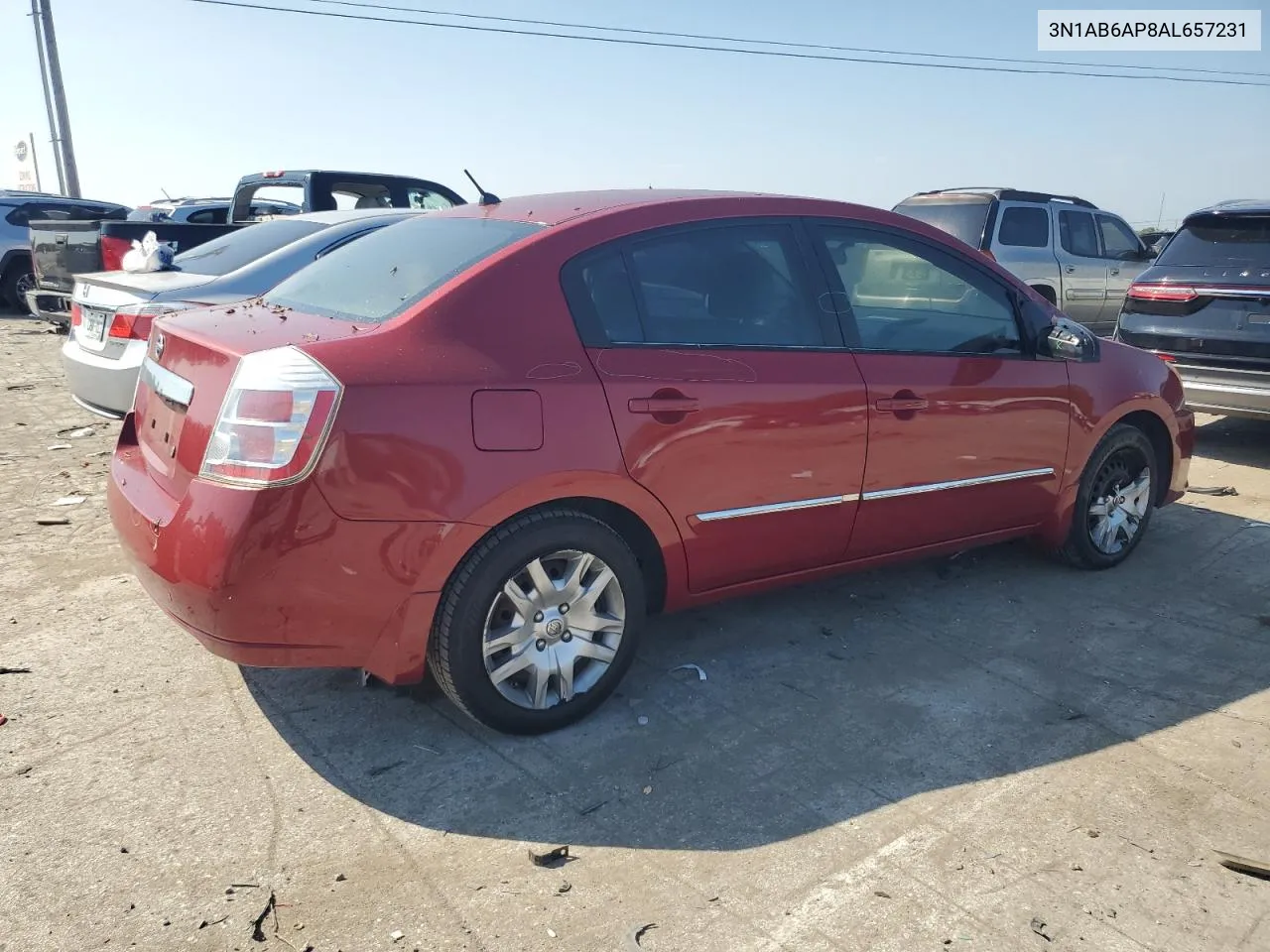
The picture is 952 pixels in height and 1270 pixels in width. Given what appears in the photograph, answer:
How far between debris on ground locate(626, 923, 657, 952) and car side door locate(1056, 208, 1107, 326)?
10.6m

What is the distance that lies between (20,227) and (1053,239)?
1444 cm

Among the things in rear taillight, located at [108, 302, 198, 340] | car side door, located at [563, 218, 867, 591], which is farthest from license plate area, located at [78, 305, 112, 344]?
car side door, located at [563, 218, 867, 591]

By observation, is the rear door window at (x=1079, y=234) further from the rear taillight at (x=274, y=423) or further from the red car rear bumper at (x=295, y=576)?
the rear taillight at (x=274, y=423)

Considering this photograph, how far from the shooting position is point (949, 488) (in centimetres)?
429

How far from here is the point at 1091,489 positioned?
Result: 16.2 feet

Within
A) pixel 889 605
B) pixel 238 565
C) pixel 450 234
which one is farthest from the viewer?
pixel 889 605

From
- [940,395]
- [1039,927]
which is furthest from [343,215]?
[1039,927]

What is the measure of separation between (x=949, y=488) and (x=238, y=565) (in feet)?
9.38

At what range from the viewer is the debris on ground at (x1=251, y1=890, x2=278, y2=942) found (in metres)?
2.43

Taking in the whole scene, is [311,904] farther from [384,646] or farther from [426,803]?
[384,646]

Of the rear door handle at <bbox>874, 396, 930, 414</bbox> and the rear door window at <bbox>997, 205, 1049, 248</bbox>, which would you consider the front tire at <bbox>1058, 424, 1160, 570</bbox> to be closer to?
the rear door handle at <bbox>874, 396, 930, 414</bbox>

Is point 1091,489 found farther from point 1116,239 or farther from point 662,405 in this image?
point 1116,239

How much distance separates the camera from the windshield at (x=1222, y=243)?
23.4 feet

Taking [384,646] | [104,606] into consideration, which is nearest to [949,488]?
[384,646]
